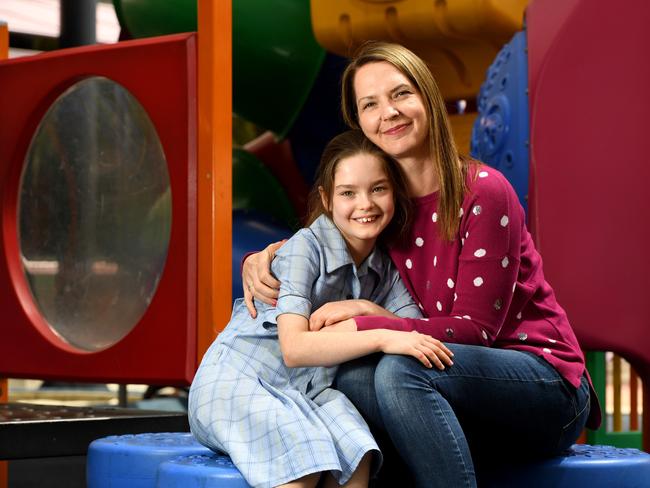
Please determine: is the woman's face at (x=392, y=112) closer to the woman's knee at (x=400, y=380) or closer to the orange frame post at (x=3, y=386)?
the woman's knee at (x=400, y=380)

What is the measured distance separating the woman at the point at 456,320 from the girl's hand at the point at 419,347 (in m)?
0.01

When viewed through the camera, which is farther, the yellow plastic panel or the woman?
the yellow plastic panel

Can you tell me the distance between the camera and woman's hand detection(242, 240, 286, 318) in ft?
5.06

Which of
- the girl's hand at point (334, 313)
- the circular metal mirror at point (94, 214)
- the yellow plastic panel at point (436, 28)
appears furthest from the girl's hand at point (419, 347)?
the yellow plastic panel at point (436, 28)

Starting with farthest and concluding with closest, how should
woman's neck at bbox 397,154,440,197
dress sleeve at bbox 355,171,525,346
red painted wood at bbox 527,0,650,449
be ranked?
1. red painted wood at bbox 527,0,650,449
2. woman's neck at bbox 397,154,440,197
3. dress sleeve at bbox 355,171,525,346

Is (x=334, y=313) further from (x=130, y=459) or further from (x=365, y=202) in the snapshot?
(x=130, y=459)

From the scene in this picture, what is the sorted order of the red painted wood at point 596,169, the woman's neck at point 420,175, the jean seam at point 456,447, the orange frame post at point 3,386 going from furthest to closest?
the orange frame post at point 3,386
the red painted wood at point 596,169
the woman's neck at point 420,175
the jean seam at point 456,447

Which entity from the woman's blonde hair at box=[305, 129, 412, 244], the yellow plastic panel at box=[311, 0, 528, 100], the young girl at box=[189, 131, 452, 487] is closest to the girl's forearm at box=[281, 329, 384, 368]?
the young girl at box=[189, 131, 452, 487]

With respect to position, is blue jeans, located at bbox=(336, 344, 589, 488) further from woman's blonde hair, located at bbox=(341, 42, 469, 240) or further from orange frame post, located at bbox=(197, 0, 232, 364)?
orange frame post, located at bbox=(197, 0, 232, 364)

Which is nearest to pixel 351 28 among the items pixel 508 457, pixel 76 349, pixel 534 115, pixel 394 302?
pixel 534 115

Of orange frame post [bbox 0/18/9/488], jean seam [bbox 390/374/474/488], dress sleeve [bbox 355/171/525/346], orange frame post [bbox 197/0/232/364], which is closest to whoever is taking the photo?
jean seam [bbox 390/374/474/488]

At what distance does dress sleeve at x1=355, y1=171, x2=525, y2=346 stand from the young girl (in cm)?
6

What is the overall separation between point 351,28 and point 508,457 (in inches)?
60.3

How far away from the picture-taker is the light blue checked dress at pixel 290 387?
52.3 inches
